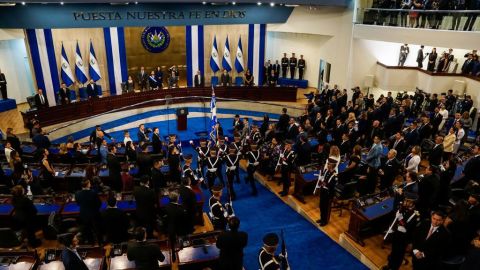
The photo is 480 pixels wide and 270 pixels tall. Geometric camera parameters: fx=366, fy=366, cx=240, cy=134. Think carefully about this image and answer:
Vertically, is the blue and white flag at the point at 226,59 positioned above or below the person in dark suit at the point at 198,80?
above

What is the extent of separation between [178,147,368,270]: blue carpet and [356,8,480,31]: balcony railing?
360 inches

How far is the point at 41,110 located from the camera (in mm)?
13336

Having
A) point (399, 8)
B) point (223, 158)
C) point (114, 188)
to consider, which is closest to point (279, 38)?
point (399, 8)

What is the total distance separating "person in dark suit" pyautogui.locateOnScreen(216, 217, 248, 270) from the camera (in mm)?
5164

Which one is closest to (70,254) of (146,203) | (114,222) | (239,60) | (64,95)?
(114,222)

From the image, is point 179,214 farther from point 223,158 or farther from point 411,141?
point 411,141

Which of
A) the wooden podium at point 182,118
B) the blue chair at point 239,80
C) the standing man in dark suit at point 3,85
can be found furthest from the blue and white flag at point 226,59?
the standing man in dark suit at point 3,85

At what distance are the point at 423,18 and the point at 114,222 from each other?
13.1 m

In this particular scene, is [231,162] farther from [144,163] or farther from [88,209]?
[88,209]

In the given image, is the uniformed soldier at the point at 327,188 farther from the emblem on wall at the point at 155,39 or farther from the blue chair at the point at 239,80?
the emblem on wall at the point at 155,39

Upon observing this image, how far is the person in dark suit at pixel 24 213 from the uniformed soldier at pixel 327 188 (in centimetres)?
553

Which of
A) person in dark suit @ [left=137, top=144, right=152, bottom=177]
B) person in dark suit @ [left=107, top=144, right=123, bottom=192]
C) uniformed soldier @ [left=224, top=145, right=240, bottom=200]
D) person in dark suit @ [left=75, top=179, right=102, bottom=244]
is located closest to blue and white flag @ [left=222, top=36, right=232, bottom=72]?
uniformed soldier @ [left=224, top=145, right=240, bottom=200]

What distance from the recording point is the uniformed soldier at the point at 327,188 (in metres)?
7.25

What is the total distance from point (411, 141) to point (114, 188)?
7742 millimetres
